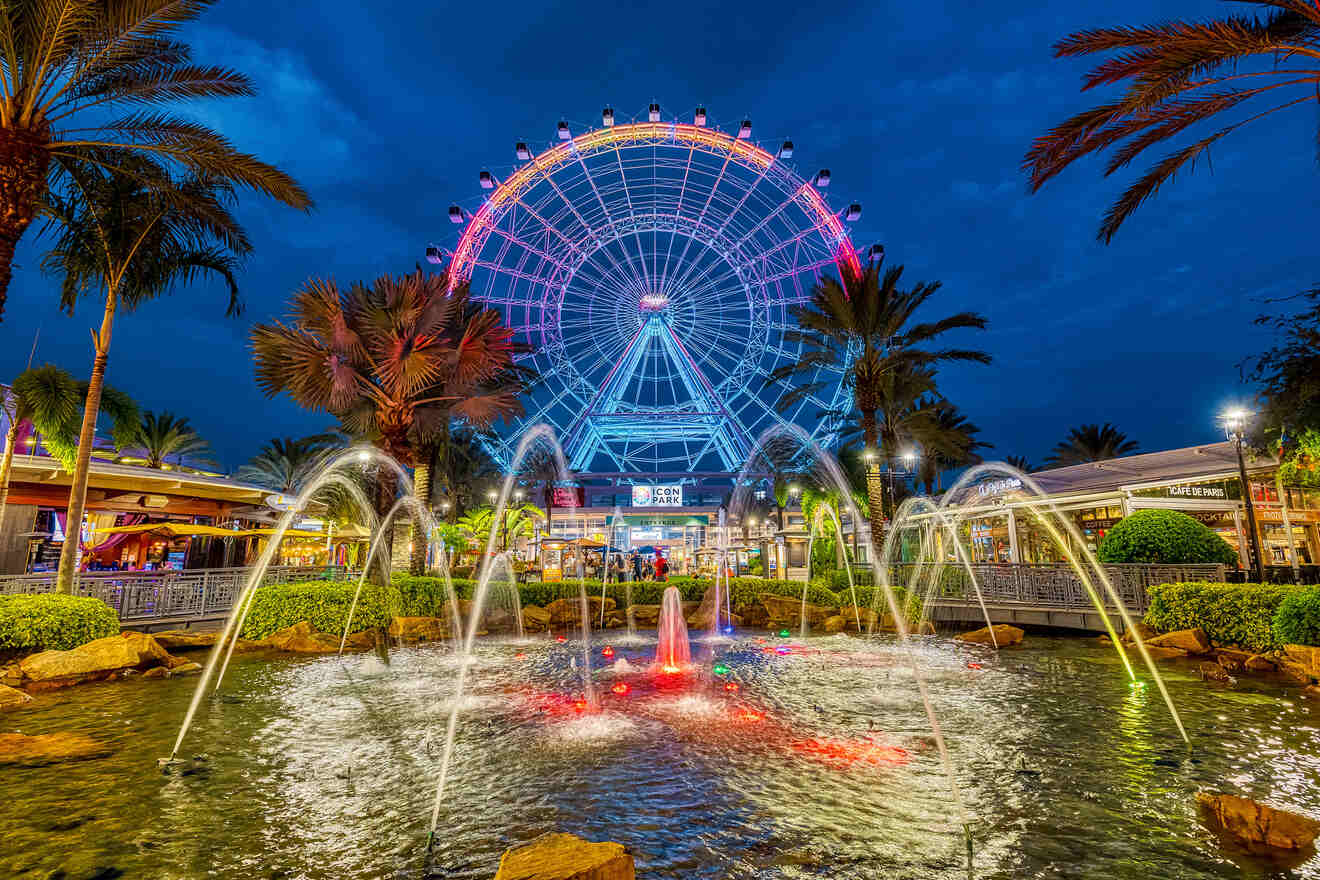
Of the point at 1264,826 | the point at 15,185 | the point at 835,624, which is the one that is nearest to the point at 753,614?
the point at 835,624

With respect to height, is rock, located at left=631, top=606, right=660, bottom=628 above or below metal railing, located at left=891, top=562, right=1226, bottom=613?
below

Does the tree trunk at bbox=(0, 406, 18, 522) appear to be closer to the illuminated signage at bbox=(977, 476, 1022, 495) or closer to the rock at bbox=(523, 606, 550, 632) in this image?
the rock at bbox=(523, 606, 550, 632)

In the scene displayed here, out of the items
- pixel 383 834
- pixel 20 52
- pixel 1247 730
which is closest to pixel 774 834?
pixel 383 834

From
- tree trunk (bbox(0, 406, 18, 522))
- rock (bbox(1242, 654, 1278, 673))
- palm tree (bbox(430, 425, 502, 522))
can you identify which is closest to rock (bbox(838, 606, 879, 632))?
rock (bbox(1242, 654, 1278, 673))

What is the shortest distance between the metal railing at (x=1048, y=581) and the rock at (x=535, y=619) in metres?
11.2

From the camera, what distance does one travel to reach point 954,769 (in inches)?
219

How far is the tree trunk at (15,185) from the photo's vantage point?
25.9ft

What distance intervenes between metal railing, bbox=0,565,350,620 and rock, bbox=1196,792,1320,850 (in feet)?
54.2

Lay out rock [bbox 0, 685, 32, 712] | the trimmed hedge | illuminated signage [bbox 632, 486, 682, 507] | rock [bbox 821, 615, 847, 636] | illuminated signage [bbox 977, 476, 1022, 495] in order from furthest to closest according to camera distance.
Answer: illuminated signage [bbox 632, 486, 682, 507] < illuminated signage [bbox 977, 476, 1022, 495] < the trimmed hedge < rock [bbox 821, 615, 847, 636] < rock [bbox 0, 685, 32, 712]

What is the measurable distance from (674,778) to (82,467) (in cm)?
1326

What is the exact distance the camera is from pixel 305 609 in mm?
14023

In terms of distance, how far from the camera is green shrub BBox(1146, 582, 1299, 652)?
10.8m

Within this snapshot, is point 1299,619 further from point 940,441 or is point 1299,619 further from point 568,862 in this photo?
point 940,441

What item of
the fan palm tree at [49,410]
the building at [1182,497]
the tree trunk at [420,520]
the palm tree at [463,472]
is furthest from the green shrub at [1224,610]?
the palm tree at [463,472]
